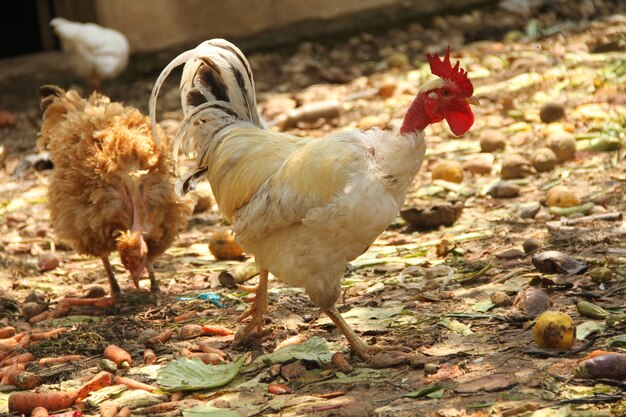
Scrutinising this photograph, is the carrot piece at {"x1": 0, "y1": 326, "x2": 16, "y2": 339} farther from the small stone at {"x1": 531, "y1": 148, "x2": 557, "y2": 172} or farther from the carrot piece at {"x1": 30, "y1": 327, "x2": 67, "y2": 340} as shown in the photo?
the small stone at {"x1": 531, "y1": 148, "x2": 557, "y2": 172}

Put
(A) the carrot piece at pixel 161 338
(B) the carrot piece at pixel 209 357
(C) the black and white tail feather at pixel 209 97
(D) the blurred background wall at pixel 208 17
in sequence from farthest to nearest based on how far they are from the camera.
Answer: (D) the blurred background wall at pixel 208 17
(C) the black and white tail feather at pixel 209 97
(A) the carrot piece at pixel 161 338
(B) the carrot piece at pixel 209 357

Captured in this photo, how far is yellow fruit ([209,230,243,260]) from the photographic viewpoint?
21.9ft

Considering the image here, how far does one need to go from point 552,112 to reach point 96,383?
5449mm

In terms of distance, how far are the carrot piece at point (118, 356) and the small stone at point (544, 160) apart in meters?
3.98

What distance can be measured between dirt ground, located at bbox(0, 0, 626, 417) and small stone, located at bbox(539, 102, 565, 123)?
1cm

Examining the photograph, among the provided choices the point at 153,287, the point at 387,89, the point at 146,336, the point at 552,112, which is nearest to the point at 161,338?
the point at 146,336

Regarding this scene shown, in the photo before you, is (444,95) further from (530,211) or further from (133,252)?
(133,252)

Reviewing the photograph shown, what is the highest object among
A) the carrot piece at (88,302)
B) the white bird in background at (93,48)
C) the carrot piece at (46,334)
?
the white bird in background at (93,48)

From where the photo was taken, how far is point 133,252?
221 inches

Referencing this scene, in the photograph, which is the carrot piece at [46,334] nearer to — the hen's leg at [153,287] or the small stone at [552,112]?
the hen's leg at [153,287]

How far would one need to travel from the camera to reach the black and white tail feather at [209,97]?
18.0 ft

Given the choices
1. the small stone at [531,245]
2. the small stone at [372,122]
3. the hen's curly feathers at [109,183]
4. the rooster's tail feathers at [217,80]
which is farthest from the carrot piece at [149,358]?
the small stone at [372,122]

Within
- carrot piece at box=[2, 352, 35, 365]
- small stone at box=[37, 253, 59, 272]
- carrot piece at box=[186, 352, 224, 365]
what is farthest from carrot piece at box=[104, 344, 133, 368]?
small stone at box=[37, 253, 59, 272]

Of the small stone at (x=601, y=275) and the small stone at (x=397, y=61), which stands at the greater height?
the small stone at (x=397, y=61)
